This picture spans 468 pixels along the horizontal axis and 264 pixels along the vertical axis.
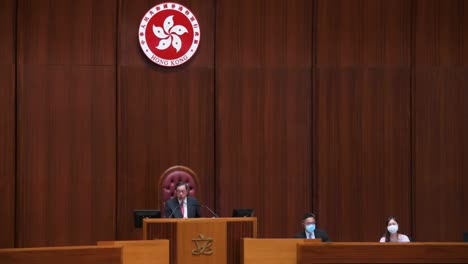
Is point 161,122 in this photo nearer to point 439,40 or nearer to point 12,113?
point 12,113

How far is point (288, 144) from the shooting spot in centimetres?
897

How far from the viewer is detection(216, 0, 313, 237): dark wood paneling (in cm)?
886

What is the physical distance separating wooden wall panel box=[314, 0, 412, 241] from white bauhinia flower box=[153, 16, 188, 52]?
1.52 metres

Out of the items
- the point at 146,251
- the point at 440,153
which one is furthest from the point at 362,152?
the point at 146,251

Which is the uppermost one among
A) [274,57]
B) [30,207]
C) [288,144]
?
[274,57]

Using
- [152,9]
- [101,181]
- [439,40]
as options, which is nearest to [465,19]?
[439,40]

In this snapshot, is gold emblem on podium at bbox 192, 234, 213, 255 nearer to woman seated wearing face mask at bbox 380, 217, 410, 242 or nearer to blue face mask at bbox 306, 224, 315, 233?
blue face mask at bbox 306, 224, 315, 233

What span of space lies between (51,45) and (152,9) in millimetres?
1125

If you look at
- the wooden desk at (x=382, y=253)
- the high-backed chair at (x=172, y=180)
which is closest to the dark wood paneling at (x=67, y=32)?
the high-backed chair at (x=172, y=180)

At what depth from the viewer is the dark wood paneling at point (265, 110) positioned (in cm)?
886

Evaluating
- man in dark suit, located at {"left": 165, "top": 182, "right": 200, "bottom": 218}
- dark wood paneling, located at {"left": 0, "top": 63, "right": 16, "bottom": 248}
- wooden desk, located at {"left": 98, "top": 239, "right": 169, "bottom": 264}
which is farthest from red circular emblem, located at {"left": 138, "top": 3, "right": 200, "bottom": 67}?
wooden desk, located at {"left": 98, "top": 239, "right": 169, "bottom": 264}

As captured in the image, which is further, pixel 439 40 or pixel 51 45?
pixel 439 40

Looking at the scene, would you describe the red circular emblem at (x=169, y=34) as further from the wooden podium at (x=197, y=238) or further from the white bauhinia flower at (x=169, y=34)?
the wooden podium at (x=197, y=238)

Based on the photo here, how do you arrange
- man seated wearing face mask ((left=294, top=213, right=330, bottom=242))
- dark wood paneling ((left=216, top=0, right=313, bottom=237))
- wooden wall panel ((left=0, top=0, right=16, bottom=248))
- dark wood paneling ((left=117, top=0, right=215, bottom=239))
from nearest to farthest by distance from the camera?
1. man seated wearing face mask ((left=294, top=213, right=330, bottom=242))
2. wooden wall panel ((left=0, top=0, right=16, bottom=248))
3. dark wood paneling ((left=117, top=0, right=215, bottom=239))
4. dark wood paneling ((left=216, top=0, right=313, bottom=237))
